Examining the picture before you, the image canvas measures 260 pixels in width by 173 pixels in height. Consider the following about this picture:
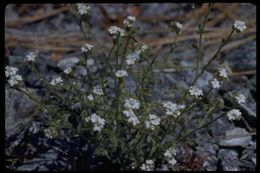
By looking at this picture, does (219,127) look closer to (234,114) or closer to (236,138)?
(236,138)

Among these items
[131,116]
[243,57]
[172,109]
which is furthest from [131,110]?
[243,57]

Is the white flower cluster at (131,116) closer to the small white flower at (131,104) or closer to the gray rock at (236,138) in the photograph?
the small white flower at (131,104)

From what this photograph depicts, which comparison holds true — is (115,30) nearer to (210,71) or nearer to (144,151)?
(144,151)

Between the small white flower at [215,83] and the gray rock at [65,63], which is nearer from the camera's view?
the small white flower at [215,83]

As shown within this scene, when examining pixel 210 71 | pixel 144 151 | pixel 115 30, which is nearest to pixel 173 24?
pixel 115 30

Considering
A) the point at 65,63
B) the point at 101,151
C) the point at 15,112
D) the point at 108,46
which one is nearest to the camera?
the point at 101,151

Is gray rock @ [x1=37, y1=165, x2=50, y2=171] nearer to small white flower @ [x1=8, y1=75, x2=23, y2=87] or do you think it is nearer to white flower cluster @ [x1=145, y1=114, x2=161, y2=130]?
small white flower @ [x1=8, y1=75, x2=23, y2=87]

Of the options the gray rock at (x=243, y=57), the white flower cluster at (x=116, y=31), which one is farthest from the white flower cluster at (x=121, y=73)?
the gray rock at (x=243, y=57)

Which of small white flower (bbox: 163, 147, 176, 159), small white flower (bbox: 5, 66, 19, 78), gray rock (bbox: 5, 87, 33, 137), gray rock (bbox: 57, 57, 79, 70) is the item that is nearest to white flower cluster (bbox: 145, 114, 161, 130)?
small white flower (bbox: 163, 147, 176, 159)
